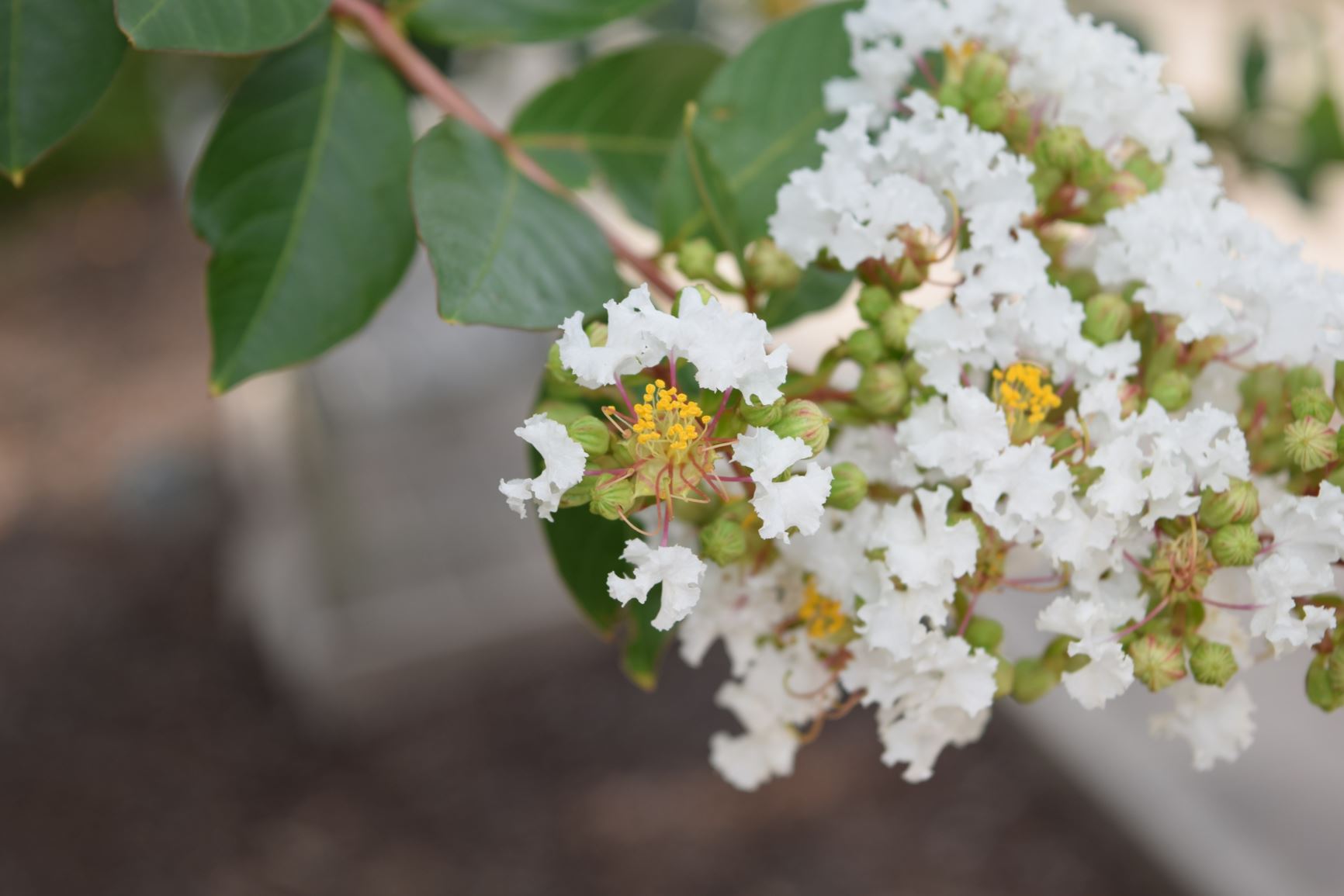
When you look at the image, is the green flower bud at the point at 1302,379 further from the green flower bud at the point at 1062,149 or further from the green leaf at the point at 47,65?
the green leaf at the point at 47,65

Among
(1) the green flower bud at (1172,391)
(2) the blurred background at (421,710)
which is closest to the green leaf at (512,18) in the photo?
(1) the green flower bud at (1172,391)

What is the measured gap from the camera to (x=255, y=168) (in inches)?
34.0

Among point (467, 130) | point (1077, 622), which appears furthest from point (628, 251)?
point (1077, 622)

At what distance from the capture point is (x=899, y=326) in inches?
26.9

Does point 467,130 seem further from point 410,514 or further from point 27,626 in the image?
point 27,626

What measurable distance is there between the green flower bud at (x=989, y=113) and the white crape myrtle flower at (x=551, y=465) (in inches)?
13.4

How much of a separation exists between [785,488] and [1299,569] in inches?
10.3

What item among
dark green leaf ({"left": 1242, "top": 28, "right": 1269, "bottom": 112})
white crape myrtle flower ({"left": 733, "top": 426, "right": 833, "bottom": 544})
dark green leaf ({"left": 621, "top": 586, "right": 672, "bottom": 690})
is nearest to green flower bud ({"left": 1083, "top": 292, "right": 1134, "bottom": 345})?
white crape myrtle flower ({"left": 733, "top": 426, "right": 833, "bottom": 544})

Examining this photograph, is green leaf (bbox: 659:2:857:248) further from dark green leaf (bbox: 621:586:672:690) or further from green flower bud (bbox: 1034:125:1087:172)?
dark green leaf (bbox: 621:586:672:690)

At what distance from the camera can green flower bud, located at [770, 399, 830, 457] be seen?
23.0 inches

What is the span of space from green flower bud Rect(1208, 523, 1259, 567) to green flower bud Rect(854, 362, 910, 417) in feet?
0.57

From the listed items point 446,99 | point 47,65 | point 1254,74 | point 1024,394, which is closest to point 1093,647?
point 1024,394

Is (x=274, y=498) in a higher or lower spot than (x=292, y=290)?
lower

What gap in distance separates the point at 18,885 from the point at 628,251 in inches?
95.4
